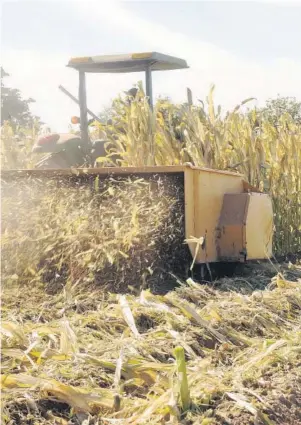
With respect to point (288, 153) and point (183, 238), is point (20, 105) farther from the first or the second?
point (183, 238)

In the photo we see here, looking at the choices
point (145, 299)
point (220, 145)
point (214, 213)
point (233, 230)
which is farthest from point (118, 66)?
point (145, 299)

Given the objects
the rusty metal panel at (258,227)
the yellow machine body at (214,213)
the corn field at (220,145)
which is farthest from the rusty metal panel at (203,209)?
the corn field at (220,145)

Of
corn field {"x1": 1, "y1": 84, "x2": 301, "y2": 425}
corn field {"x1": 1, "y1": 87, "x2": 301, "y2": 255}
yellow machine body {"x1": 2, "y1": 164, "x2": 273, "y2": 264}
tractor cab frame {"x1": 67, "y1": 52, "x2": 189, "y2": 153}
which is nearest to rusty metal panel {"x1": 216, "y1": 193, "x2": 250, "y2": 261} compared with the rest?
yellow machine body {"x1": 2, "y1": 164, "x2": 273, "y2": 264}

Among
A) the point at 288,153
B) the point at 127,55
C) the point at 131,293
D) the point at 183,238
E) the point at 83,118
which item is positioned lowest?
the point at 131,293

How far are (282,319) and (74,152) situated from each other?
380cm

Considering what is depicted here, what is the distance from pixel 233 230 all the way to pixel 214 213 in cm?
17

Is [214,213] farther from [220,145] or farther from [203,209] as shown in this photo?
[220,145]

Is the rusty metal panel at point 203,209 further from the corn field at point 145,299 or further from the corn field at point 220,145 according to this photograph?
the corn field at point 220,145

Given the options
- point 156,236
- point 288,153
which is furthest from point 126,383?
point 288,153

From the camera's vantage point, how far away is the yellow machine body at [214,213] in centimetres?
392

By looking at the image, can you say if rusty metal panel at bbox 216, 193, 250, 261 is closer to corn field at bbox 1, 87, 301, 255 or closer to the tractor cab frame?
corn field at bbox 1, 87, 301, 255

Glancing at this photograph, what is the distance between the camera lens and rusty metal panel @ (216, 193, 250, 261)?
4.10 metres

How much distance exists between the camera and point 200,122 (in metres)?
5.20

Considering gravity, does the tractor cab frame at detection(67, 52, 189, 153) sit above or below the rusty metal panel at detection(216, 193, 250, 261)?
above
